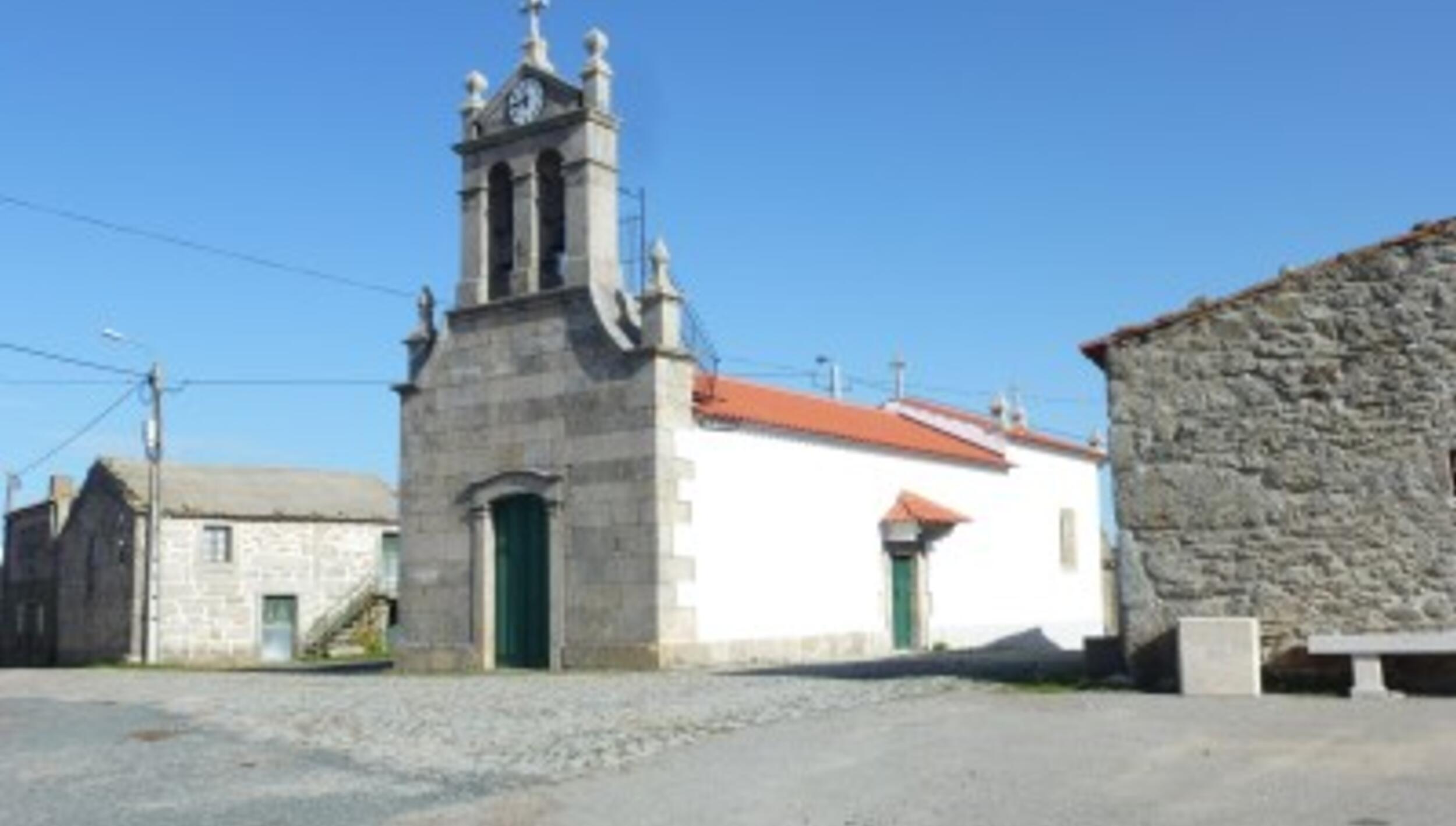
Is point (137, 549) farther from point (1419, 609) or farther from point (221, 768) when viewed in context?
point (1419, 609)

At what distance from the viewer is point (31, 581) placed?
1886 inches

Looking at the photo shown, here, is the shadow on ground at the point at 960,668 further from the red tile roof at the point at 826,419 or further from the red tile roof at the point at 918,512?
the red tile roof at the point at 826,419

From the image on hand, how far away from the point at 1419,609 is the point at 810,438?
12.4 metres

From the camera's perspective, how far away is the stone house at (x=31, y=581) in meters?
46.0

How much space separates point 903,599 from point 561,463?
8082mm

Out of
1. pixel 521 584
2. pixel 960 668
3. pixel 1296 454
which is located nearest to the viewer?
pixel 1296 454

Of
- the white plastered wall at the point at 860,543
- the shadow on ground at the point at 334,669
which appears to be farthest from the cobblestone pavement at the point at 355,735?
the shadow on ground at the point at 334,669

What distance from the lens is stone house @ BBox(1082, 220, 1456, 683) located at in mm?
14188

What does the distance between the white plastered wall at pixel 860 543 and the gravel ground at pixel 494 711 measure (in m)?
3.15

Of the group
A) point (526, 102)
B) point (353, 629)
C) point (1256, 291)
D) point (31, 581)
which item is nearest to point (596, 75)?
point (526, 102)

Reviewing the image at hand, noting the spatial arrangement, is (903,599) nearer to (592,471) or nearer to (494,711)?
(592,471)

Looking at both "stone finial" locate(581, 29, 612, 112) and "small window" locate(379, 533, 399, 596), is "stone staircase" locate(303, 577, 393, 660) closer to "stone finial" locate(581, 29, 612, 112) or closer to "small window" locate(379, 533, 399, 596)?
"small window" locate(379, 533, 399, 596)

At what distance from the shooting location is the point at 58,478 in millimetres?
46750

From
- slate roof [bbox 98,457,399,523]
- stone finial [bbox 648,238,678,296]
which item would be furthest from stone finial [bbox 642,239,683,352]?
slate roof [bbox 98,457,399,523]
